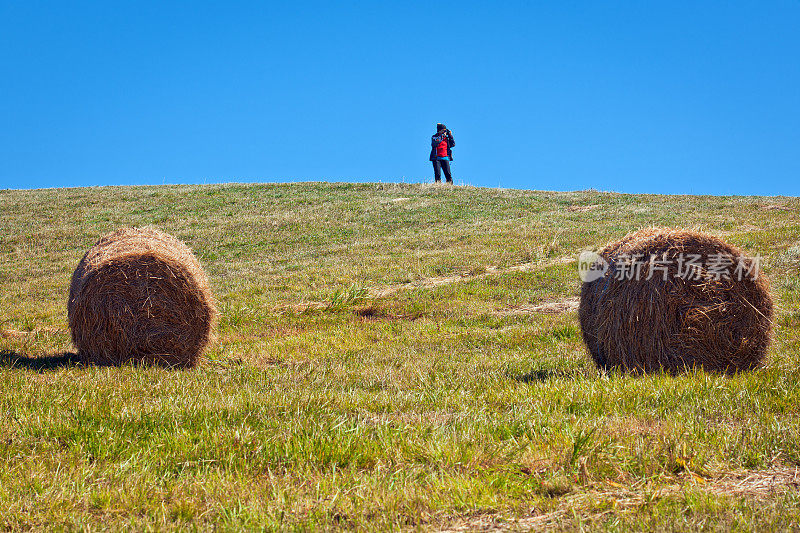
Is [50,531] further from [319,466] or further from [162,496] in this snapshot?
[319,466]

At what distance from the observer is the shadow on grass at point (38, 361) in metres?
8.09

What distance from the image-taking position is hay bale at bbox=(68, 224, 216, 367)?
8.55 metres

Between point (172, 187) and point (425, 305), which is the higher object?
point (172, 187)

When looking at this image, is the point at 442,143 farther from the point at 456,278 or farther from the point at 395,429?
the point at 395,429

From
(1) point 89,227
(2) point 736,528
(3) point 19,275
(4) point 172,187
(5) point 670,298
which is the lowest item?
(2) point 736,528

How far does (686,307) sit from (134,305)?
287 inches

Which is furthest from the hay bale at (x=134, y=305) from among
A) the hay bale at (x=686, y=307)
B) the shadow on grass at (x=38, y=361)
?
the hay bale at (x=686, y=307)

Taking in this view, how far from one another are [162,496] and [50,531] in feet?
1.83

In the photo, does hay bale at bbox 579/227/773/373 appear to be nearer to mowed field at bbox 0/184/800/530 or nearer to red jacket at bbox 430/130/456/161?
mowed field at bbox 0/184/800/530

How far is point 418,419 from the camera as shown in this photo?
4781mm

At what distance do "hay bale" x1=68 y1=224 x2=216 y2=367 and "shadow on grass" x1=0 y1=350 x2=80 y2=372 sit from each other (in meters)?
0.36

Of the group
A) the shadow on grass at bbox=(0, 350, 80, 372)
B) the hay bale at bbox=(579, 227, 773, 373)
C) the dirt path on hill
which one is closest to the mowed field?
the shadow on grass at bbox=(0, 350, 80, 372)

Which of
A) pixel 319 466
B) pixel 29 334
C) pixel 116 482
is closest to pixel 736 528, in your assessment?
pixel 319 466

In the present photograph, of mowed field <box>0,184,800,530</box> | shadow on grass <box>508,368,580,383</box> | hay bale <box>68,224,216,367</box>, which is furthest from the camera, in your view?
hay bale <box>68,224,216,367</box>
